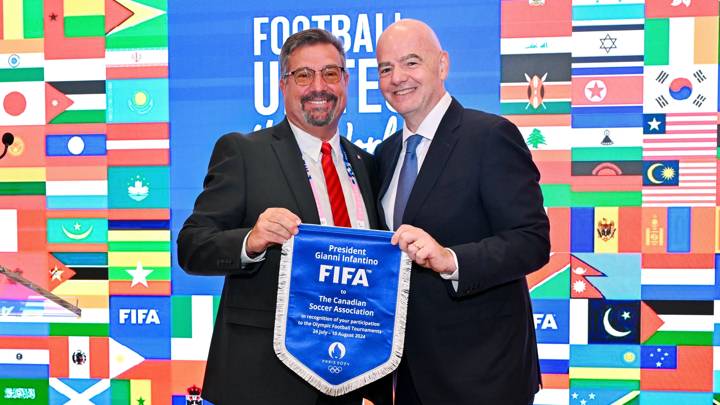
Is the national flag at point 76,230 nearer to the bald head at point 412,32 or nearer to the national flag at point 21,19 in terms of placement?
the national flag at point 21,19

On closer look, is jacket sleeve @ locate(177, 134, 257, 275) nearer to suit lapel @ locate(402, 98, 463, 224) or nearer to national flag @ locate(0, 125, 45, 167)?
suit lapel @ locate(402, 98, 463, 224)

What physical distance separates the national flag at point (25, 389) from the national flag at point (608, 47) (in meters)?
3.15

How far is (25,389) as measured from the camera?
341cm

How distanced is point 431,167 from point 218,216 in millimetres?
679

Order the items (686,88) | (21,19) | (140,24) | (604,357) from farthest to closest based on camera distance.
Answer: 1. (21,19)
2. (140,24)
3. (604,357)
4. (686,88)

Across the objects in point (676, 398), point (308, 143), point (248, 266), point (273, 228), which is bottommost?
point (676, 398)

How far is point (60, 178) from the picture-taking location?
327 cm

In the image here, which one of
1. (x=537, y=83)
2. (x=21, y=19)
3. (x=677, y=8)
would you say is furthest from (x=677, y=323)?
(x=21, y=19)

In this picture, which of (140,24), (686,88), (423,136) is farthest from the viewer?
(140,24)

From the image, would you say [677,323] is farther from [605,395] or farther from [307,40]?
[307,40]

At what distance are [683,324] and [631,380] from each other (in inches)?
14.0

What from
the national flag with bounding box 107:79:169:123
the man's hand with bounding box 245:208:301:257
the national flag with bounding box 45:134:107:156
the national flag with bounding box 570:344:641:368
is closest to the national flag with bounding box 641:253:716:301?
the national flag with bounding box 570:344:641:368

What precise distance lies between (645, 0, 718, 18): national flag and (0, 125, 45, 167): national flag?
303 centimetres

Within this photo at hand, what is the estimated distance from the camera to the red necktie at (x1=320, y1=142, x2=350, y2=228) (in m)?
2.08
